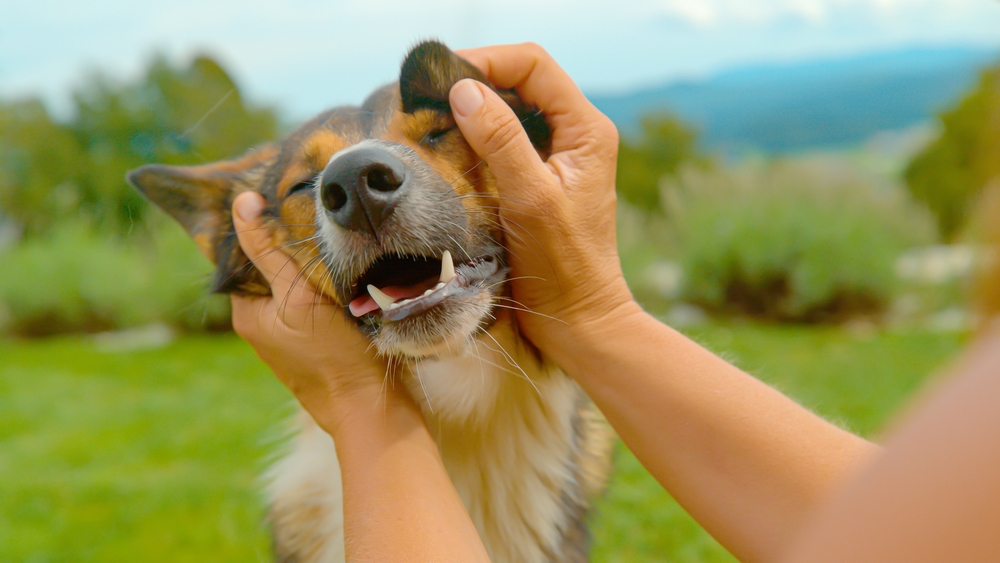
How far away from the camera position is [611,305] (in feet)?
5.44

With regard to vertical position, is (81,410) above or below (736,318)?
above

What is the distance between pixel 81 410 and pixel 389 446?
6.19 meters

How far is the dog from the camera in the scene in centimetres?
157

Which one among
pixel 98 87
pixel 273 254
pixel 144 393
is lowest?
pixel 144 393

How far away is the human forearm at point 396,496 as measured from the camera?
4.55ft

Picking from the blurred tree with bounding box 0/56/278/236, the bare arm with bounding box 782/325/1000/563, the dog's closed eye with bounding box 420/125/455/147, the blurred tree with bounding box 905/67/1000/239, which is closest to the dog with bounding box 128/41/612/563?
the dog's closed eye with bounding box 420/125/455/147

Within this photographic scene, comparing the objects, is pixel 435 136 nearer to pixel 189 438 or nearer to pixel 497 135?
pixel 497 135

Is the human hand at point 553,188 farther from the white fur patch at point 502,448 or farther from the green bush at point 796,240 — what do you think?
the green bush at point 796,240

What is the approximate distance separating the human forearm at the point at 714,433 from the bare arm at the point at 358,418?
1.50 ft

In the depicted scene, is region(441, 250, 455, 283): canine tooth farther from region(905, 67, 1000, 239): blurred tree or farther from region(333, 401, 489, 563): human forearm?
region(905, 67, 1000, 239): blurred tree

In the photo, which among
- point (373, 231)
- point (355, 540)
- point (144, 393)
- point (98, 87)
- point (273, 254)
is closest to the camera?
point (355, 540)

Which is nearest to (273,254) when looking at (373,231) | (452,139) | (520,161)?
(373,231)

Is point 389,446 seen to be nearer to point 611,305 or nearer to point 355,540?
point 355,540

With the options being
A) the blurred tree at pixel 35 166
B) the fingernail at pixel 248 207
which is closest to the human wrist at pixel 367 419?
Result: the fingernail at pixel 248 207
